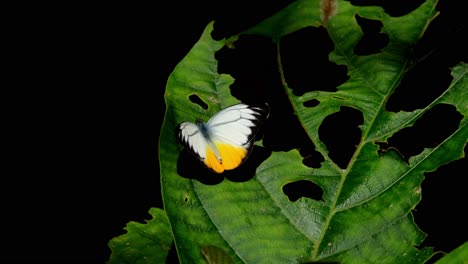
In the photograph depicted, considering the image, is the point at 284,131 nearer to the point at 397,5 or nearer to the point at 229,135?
the point at 229,135

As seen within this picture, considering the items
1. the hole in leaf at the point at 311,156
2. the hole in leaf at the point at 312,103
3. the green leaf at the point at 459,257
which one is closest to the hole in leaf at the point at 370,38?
the hole in leaf at the point at 312,103

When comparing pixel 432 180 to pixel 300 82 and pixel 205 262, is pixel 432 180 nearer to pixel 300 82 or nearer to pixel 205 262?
pixel 300 82

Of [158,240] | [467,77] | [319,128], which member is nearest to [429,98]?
[467,77]

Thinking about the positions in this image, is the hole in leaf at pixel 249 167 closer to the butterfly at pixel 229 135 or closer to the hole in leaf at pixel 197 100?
the butterfly at pixel 229 135

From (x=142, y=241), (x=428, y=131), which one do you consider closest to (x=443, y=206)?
(x=428, y=131)

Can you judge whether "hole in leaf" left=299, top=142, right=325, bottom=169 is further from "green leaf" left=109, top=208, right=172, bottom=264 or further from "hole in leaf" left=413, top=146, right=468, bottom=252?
"green leaf" left=109, top=208, right=172, bottom=264

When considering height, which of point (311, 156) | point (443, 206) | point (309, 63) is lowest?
point (443, 206)

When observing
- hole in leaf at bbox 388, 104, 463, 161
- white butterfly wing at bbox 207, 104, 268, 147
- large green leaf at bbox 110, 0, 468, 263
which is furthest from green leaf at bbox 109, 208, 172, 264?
hole in leaf at bbox 388, 104, 463, 161

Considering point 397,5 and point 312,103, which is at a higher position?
point 397,5
